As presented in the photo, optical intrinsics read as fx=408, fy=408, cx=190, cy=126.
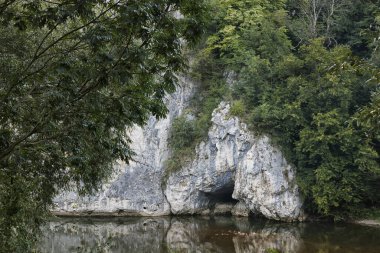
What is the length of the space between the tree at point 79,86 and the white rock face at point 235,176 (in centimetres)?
1394

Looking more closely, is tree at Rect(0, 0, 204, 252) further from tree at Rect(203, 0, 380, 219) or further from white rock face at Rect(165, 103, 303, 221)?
white rock face at Rect(165, 103, 303, 221)

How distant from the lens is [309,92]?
60.2 feet

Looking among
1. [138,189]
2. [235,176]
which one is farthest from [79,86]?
[138,189]

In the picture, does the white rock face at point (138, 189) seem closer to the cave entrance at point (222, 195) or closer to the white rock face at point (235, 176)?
the white rock face at point (235, 176)

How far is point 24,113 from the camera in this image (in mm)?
5453

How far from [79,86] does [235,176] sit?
1626 cm

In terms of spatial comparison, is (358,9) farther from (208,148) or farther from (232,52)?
(208,148)

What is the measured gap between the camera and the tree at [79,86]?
13.9 ft

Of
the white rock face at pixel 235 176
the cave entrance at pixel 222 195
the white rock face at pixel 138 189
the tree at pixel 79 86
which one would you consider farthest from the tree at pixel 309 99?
the tree at pixel 79 86

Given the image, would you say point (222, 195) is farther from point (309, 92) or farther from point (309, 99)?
point (309, 92)

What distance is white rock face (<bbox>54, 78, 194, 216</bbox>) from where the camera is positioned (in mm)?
21297

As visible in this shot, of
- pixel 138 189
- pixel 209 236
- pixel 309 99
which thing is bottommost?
pixel 209 236

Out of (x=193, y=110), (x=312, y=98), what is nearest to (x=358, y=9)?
(x=312, y=98)

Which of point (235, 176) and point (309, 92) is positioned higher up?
point (309, 92)
